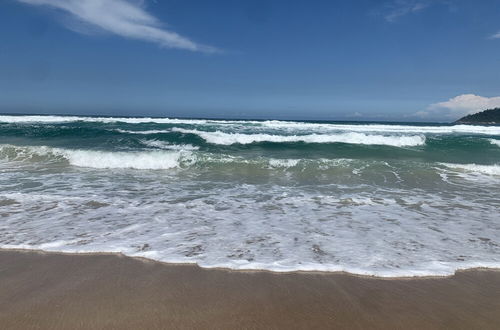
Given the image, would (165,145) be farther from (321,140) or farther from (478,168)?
(478,168)

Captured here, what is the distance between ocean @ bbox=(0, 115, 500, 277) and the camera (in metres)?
3.80

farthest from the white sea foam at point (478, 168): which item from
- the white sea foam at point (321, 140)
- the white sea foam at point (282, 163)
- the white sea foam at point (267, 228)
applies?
the white sea foam at point (321, 140)

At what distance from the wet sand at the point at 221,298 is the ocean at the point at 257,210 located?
25 cm

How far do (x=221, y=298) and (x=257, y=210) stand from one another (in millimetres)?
2909

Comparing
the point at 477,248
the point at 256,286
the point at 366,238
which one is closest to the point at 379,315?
the point at 256,286

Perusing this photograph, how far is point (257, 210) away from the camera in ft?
18.7

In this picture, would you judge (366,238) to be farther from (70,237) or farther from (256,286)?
(70,237)

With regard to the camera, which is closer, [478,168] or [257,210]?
[257,210]

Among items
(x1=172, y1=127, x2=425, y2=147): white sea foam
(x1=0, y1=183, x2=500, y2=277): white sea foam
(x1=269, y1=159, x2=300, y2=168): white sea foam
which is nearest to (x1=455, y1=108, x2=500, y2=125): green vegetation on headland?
(x1=172, y1=127, x2=425, y2=147): white sea foam

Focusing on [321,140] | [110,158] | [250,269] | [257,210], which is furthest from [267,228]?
[321,140]

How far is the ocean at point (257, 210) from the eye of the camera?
3.80 m

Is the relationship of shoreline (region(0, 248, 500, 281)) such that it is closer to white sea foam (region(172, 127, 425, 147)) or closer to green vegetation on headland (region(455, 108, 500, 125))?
white sea foam (region(172, 127, 425, 147))

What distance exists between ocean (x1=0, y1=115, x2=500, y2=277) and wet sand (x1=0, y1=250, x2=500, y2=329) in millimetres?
252

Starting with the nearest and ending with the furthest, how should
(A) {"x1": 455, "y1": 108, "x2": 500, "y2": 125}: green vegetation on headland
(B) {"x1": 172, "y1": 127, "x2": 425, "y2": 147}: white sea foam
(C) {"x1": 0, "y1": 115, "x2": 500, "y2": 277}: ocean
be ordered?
(C) {"x1": 0, "y1": 115, "x2": 500, "y2": 277}: ocean < (B) {"x1": 172, "y1": 127, "x2": 425, "y2": 147}: white sea foam < (A) {"x1": 455, "y1": 108, "x2": 500, "y2": 125}: green vegetation on headland
